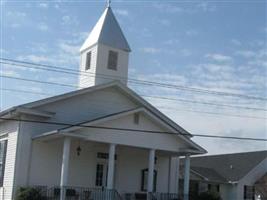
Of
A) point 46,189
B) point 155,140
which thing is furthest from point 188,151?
point 46,189

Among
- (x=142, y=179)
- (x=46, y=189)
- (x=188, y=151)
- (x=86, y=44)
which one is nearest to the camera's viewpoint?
(x=46, y=189)

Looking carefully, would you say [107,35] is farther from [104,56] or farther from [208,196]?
[208,196]

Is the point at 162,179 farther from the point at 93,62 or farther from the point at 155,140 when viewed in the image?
the point at 93,62

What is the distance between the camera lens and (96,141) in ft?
90.1

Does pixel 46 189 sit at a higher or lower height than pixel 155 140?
lower

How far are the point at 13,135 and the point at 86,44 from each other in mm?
8919

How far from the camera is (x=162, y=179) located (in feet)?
112

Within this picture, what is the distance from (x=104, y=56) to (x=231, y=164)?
21.5m

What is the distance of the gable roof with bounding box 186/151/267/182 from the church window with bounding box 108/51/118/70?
1700cm

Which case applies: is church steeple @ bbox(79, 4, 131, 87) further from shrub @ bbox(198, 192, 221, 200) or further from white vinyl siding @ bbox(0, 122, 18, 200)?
shrub @ bbox(198, 192, 221, 200)

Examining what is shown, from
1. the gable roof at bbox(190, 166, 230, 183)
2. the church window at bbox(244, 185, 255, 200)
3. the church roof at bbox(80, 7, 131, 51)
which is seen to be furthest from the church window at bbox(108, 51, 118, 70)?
the church window at bbox(244, 185, 255, 200)

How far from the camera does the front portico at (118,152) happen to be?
2718 centimetres

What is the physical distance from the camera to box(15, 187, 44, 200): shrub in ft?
86.9

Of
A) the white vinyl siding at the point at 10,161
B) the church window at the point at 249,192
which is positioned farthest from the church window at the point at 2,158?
the church window at the point at 249,192
